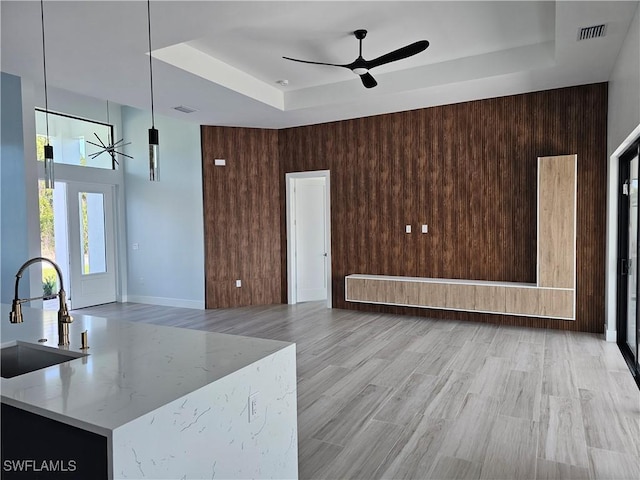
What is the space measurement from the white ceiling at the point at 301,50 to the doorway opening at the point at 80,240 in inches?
102

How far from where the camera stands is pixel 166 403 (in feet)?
4.46

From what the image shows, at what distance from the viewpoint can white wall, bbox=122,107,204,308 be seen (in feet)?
23.0

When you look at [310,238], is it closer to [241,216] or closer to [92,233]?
[241,216]

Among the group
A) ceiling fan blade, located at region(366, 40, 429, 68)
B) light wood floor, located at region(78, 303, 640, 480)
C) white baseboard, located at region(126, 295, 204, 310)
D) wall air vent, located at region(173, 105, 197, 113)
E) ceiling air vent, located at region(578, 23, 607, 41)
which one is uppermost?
wall air vent, located at region(173, 105, 197, 113)

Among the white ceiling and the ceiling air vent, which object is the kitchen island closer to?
the white ceiling

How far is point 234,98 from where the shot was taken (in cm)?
541

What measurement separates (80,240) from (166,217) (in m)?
1.52

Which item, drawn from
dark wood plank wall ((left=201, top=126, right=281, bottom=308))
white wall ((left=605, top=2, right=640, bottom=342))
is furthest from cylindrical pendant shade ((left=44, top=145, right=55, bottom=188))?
dark wood plank wall ((left=201, top=126, right=281, bottom=308))

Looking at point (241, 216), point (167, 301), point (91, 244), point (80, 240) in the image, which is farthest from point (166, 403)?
point (91, 244)

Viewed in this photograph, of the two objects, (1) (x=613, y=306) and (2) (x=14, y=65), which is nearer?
(2) (x=14, y=65)

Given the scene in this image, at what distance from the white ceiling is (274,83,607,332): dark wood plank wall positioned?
0.36m

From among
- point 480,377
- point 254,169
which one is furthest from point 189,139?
point 480,377

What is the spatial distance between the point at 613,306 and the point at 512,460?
3.21 meters

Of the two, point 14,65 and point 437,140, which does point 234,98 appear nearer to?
point 14,65
